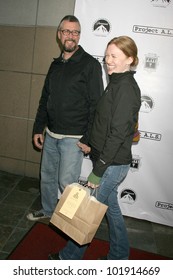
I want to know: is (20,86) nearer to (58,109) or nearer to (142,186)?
(58,109)

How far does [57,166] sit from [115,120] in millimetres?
1207

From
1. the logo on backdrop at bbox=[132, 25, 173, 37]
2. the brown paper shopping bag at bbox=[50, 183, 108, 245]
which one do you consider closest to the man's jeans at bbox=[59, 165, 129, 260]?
the brown paper shopping bag at bbox=[50, 183, 108, 245]

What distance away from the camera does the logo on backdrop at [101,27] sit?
2.70 m

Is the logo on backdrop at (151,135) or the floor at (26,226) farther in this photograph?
the logo on backdrop at (151,135)

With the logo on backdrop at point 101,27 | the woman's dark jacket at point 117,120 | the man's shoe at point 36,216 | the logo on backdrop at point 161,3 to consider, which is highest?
the logo on backdrop at point 161,3

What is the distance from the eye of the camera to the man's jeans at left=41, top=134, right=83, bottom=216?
2.45 metres

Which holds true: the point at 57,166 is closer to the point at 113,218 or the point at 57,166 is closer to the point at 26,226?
the point at 26,226

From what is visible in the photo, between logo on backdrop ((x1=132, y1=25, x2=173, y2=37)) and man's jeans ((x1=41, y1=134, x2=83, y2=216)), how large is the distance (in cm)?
127

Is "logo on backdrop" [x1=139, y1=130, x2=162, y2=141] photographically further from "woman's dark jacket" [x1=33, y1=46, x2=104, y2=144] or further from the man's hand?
the man's hand

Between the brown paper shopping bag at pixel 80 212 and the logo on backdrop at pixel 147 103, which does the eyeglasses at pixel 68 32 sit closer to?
the logo on backdrop at pixel 147 103

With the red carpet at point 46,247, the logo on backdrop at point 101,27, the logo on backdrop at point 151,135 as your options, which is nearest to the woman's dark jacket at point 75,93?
the logo on backdrop at point 101,27

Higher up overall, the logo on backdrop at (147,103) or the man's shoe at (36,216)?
the logo on backdrop at (147,103)

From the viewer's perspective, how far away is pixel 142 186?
118 inches

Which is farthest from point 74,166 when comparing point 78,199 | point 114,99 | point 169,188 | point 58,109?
point 169,188
